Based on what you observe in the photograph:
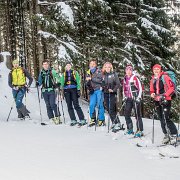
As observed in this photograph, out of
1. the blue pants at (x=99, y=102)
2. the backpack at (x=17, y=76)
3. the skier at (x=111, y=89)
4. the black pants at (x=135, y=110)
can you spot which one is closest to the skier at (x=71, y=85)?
the blue pants at (x=99, y=102)

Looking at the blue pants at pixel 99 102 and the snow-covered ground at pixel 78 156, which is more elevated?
the blue pants at pixel 99 102

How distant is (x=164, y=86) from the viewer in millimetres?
8461

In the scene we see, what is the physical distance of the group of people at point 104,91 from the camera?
8477mm

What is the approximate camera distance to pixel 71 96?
36.9ft

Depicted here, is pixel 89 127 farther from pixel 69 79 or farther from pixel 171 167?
pixel 171 167

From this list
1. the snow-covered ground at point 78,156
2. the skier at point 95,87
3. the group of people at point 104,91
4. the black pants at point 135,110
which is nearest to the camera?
the snow-covered ground at point 78,156

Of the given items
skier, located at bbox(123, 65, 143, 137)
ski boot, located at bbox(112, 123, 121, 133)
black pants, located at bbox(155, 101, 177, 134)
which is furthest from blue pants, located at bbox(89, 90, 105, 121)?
black pants, located at bbox(155, 101, 177, 134)

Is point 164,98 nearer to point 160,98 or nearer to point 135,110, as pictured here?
point 160,98

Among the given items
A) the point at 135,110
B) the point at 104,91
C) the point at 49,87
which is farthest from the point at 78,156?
the point at 49,87

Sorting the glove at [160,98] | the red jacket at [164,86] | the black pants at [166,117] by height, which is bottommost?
the black pants at [166,117]

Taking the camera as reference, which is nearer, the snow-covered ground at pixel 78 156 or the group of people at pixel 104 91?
the snow-covered ground at pixel 78 156

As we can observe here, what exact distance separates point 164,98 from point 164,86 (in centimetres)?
35

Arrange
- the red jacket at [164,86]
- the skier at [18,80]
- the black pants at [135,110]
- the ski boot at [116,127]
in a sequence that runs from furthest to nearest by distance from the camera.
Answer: the skier at [18,80]
the ski boot at [116,127]
the black pants at [135,110]
the red jacket at [164,86]

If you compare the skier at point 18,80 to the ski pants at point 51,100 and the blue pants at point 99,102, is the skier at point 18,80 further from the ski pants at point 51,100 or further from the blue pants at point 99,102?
the blue pants at point 99,102
